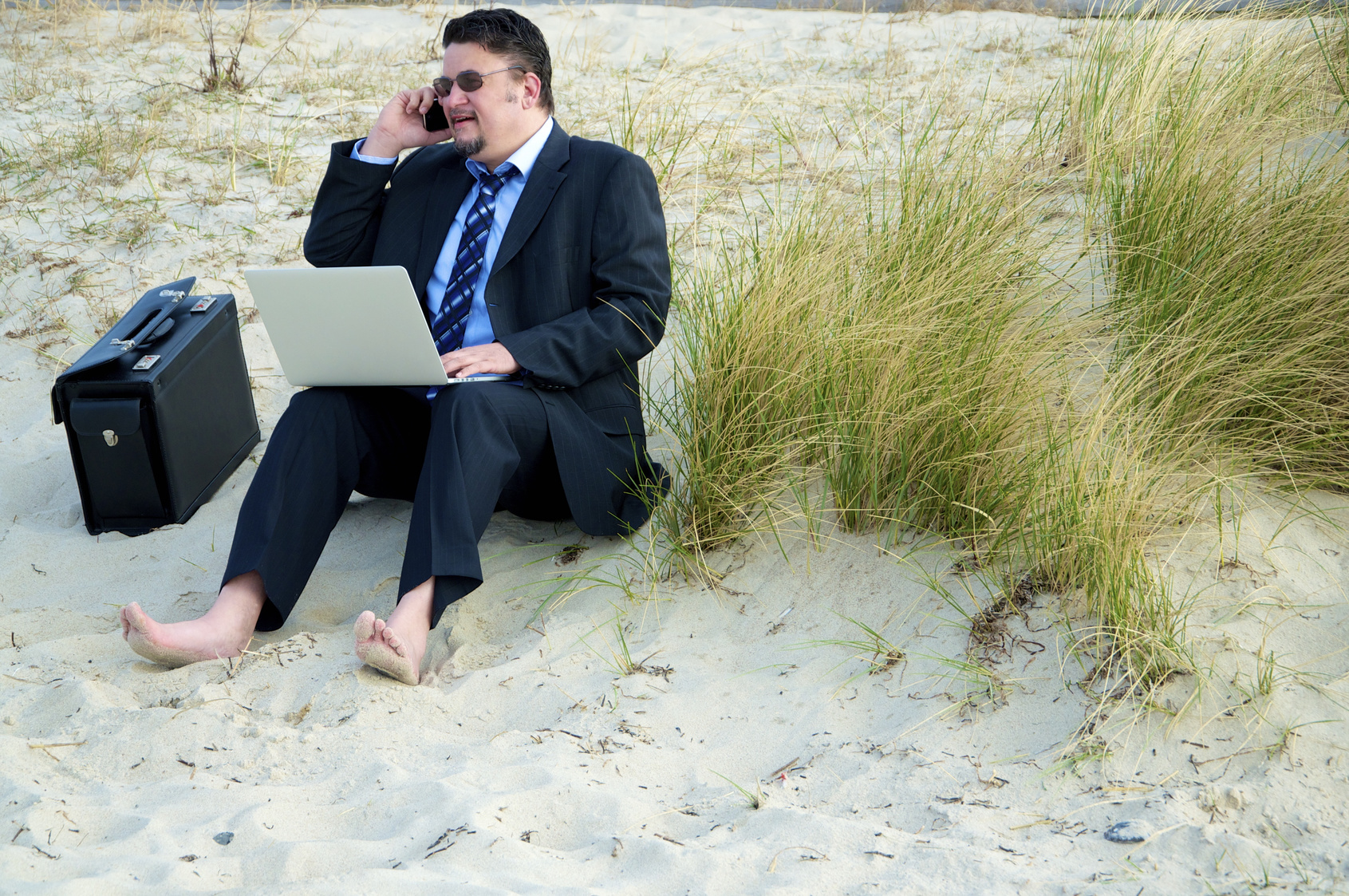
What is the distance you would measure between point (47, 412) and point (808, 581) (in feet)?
8.97

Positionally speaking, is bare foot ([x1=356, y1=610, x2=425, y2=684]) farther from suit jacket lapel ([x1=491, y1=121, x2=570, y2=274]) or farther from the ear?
the ear

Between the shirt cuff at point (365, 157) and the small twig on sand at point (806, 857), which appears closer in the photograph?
the small twig on sand at point (806, 857)

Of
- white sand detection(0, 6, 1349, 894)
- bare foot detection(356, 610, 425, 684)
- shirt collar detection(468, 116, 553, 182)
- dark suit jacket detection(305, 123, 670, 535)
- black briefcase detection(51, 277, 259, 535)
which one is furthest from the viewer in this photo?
black briefcase detection(51, 277, 259, 535)

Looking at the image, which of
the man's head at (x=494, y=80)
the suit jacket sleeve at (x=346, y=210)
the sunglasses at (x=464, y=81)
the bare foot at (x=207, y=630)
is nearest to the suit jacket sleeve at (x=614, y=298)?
the man's head at (x=494, y=80)

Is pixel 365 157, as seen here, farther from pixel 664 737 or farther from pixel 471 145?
pixel 664 737

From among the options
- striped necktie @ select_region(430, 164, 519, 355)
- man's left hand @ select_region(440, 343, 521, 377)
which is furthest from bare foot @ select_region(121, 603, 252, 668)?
striped necktie @ select_region(430, 164, 519, 355)

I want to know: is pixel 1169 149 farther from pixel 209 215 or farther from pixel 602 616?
pixel 209 215

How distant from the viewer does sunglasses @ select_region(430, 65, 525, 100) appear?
2621 mm

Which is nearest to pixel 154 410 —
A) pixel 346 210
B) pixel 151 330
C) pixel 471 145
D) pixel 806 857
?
pixel 151 330

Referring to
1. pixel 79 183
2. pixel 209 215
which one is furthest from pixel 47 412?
pixel 79 183

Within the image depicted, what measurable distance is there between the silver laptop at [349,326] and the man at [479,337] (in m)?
0.06

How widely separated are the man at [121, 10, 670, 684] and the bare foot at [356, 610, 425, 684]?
0.10 metres

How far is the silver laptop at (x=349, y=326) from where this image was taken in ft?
7.48

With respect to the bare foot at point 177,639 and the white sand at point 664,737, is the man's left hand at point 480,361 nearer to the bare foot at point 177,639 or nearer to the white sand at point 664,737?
the white sand at point 664,737
